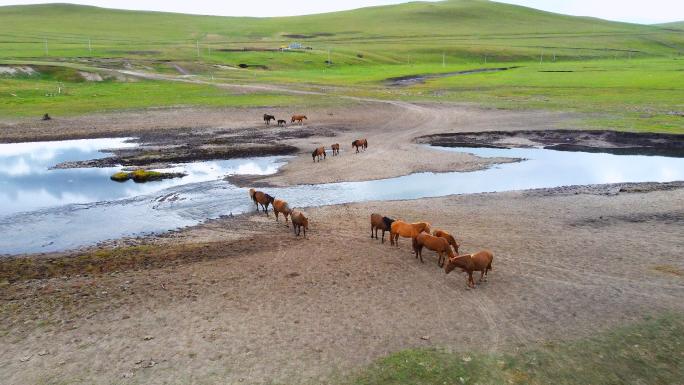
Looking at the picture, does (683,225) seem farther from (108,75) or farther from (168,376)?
(108,75)

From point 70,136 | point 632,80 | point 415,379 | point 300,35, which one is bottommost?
point 415,379

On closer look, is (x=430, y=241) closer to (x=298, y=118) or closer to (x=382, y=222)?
(x=382, y=222)

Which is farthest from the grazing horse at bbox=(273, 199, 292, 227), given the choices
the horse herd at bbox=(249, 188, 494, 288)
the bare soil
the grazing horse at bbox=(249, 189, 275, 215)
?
the grazing horse at bbox=(249, 189, 275, 215)

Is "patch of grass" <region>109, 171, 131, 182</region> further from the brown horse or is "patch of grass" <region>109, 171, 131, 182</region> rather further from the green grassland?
the green grassland

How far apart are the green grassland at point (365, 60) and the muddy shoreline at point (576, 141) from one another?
8.97 feet

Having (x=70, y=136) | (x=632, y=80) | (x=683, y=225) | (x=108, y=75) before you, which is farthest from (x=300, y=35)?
(x=683, y=225)

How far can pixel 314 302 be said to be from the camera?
565 inches

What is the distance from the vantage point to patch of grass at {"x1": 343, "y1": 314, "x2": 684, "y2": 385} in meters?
10.9

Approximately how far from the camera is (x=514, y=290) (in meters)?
15.0

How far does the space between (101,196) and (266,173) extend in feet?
28.8

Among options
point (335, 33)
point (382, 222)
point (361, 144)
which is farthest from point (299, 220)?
point (335, 33)

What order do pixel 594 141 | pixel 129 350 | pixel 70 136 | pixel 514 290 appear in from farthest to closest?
pixel 70 136
pixel 594 141
pixel 514 290
pixel 129 350

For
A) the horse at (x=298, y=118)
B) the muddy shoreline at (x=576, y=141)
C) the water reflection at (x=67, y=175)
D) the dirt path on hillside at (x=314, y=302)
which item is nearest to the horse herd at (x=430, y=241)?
the dirt path on hillside at (x=314, y=302)

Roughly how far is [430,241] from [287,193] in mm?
11331
